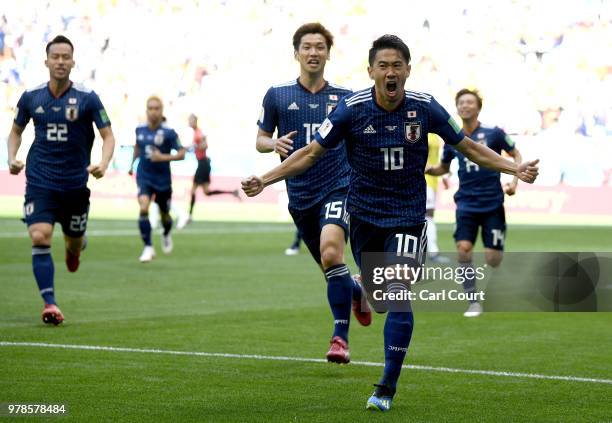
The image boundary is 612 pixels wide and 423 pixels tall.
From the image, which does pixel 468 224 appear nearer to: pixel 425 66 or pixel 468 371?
pixel 468 371

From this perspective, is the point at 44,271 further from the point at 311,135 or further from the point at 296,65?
the point at 296,65

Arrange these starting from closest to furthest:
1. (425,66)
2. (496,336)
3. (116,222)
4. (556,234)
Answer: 1. (496,336)
2. (556,234)
3. (116,222)
4. (425,66)

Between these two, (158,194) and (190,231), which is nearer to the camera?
(158,194)

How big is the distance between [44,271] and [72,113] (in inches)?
59.0

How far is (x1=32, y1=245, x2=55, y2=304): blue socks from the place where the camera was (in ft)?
34.3

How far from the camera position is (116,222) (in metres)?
27.0

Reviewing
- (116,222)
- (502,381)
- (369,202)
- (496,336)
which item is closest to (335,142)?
(369,202)

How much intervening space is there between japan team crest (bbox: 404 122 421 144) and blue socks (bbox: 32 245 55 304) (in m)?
4.85

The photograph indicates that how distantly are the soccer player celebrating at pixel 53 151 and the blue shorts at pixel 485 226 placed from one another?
3912mm

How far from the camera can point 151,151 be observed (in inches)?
736

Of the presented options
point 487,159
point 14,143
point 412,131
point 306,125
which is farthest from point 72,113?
point 487,159

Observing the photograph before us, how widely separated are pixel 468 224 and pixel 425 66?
75.6 ft

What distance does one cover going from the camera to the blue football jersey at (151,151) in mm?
18719

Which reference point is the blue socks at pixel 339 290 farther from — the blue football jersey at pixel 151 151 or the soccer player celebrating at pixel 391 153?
the blue football jersey at pixel 151 151
